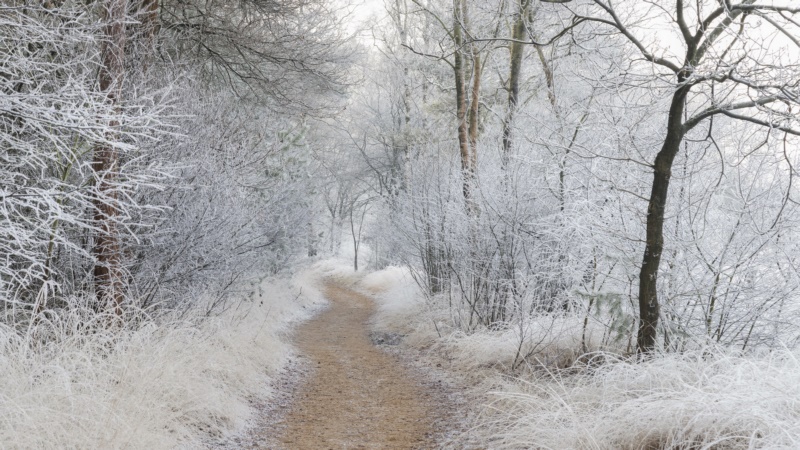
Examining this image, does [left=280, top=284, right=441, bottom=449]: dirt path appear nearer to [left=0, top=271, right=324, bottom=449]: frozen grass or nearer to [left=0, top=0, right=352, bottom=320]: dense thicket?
[left=0, top=271, right=324, bottom=449]: frozen grass

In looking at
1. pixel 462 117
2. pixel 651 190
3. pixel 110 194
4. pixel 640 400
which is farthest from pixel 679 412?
pixel 462 117

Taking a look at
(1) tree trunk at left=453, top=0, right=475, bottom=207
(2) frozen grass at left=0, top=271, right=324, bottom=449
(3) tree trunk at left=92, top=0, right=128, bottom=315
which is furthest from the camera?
(1) tree trunk at left=453, top=0, right=475, bottom=207

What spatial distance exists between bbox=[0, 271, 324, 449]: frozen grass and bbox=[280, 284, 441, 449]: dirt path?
0.60m

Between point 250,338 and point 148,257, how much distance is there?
2.12 metres

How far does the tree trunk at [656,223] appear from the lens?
4566 mm

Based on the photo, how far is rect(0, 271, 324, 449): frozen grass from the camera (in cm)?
356

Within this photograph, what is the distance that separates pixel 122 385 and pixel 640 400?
3.84 metres

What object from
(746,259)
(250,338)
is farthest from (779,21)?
(250,338)

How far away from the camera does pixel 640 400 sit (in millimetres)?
3842

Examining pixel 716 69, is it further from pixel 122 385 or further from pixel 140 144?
pixel 140 144

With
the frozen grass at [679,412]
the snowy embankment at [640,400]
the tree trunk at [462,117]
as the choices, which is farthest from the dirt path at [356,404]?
the tree trunk at [462,117]

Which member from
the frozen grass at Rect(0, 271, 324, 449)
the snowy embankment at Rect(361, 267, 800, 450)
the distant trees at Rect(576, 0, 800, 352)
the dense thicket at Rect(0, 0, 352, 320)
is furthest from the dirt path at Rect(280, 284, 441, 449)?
the distant trees at Rect(576, 0, 800, 352)

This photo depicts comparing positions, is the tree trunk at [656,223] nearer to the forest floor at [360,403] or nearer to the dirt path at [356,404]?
the forest floor at [360,403]

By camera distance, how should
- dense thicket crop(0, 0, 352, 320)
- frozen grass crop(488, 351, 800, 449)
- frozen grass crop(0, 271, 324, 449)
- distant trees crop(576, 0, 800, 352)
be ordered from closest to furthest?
frozen grass crop(488, 351, 800, 449), frozen grass crop(0, 271, 324, 449), distant trees crop(576, 0, 800, 352), dense thicket crop(0, 0, 352, 320)
